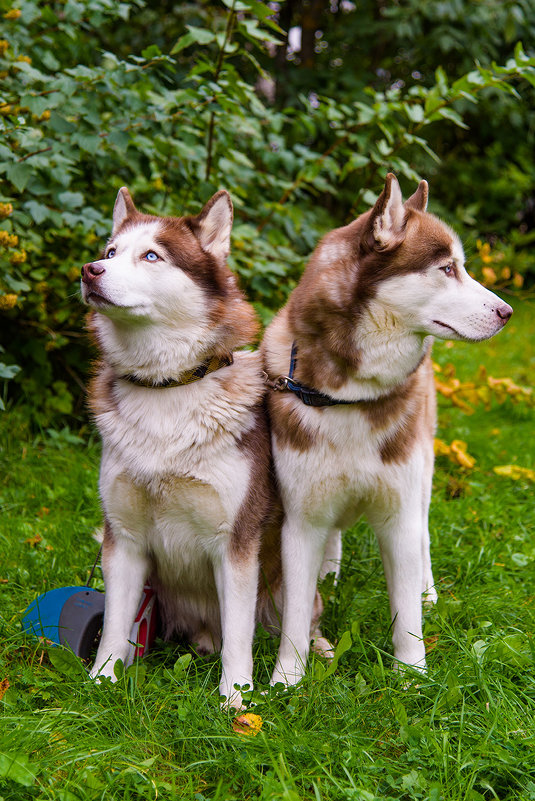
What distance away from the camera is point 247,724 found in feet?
7.29

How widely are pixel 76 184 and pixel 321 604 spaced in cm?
288

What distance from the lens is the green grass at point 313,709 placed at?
6.41ft

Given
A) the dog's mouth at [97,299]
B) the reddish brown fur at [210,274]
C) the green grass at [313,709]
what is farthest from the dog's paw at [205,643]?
the dog's mouth at [97,299]

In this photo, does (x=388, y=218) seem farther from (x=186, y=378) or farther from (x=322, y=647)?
(x=322, y=647)

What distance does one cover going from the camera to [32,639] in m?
2.60

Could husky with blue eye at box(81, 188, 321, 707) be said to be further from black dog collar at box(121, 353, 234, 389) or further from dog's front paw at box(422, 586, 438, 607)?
dog's front paw at box(422, 586, 438, 607)

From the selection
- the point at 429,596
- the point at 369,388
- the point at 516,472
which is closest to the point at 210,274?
the point at 369,388

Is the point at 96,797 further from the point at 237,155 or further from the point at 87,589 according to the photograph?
the point at 237,155

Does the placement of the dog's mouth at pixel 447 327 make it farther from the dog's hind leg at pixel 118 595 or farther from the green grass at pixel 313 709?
the dog's hind leg at pixel 118 595

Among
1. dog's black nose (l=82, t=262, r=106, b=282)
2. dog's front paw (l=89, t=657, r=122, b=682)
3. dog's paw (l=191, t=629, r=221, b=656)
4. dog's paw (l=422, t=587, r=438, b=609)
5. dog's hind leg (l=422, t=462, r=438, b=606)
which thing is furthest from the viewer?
dog's hind leg (l=422, t=462, r=438, b=606)

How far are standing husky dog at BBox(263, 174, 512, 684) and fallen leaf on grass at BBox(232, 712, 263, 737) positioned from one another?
11.8 inches

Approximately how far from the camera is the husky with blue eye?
2.44 m

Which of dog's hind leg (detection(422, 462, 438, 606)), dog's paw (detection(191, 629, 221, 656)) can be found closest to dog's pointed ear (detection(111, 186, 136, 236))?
dog's paw (detection(191, 629, 221, 656))

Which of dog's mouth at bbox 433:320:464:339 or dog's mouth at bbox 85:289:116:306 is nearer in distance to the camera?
dog's mouth at bbox 85:289:116:306
